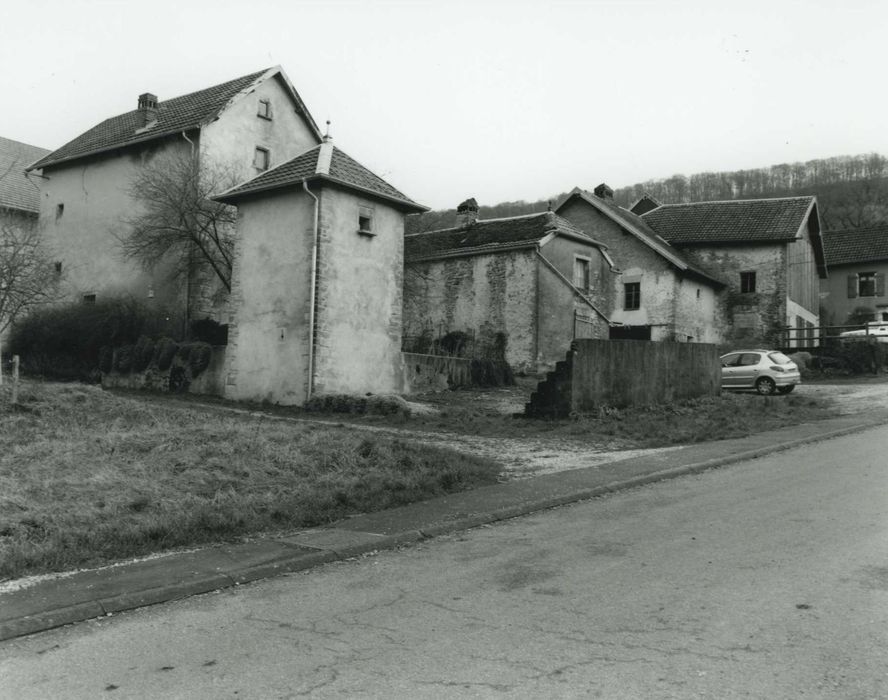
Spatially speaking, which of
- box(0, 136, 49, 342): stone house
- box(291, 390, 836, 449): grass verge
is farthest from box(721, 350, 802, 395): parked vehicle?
box(0, 136, 49, 342): stone house

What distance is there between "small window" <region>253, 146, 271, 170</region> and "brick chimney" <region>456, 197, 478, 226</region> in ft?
29.0

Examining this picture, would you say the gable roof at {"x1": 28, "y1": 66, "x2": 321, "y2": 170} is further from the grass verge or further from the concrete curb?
the concrete curb

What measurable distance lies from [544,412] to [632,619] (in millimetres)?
13633

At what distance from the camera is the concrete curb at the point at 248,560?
545 centimetres

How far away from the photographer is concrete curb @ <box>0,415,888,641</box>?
545 centimetres

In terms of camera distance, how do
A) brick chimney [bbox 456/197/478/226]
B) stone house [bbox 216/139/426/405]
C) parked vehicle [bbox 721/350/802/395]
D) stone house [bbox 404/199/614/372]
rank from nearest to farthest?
stone house [bbox 216/139/426/405]
parked vehicle [bbox 721/350/802/395]
stone house [bbox 404/199/614/372]
brick chimney [bbox 456/197/478/226]

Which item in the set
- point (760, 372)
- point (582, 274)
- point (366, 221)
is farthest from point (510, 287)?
point (760, 372)

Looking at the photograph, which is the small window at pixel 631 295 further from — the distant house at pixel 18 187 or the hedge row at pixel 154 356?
the distant house at pixel 18 187

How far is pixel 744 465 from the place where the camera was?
12.6m

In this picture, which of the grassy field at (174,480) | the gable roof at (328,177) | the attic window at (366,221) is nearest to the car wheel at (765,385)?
the gable roof at (328,177)

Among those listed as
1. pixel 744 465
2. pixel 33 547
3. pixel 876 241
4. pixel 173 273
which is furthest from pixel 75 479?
pixel 876 241

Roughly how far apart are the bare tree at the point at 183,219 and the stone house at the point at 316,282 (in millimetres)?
4453

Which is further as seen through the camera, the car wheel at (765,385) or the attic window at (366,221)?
the car wheel at (765,385)

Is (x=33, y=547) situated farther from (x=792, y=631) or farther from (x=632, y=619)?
(x=792, y=631)
